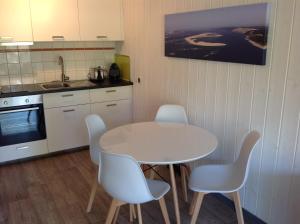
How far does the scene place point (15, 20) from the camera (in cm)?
312

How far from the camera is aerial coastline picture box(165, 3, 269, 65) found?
198cm

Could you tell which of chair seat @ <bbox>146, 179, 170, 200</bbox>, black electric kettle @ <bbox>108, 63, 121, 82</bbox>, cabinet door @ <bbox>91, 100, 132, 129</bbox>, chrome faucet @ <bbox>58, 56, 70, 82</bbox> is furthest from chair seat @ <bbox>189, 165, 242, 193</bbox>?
chrome faucet @ <bbox>58, 56, 70, 82</bbox>

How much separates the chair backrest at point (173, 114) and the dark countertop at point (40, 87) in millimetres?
1189

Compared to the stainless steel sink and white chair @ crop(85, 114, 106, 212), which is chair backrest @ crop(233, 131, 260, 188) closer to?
white chair @ crop(85, 114, 106, 212)

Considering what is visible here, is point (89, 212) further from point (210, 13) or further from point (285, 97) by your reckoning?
point (210, 13)

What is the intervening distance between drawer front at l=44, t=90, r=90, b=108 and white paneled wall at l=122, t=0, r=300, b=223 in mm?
1016

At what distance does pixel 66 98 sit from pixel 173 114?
1440mm

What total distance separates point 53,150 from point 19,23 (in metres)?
1.53

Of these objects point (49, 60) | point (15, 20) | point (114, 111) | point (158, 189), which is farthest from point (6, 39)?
point (158, 189)

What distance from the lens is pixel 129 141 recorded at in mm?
2152

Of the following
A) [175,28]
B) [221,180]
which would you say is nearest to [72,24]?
[175,28]

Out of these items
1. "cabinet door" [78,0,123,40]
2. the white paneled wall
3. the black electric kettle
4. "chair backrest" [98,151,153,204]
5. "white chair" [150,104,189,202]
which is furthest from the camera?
the black electric kettle

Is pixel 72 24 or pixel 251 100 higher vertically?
pixel 72 24

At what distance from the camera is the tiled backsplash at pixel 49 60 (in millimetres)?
3512
